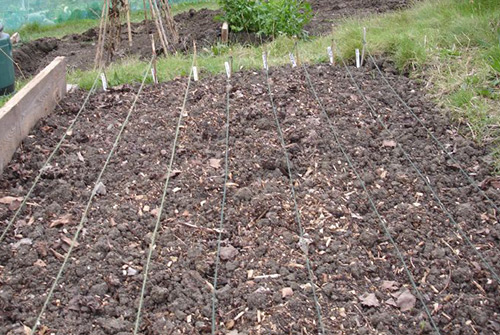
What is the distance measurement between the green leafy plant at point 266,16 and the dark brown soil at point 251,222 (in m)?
2.16

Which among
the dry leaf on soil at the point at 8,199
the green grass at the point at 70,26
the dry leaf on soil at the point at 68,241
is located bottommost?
the green grass at the point at 70,26

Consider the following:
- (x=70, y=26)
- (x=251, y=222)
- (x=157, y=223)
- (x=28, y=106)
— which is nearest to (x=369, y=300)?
(x=251, y=222)

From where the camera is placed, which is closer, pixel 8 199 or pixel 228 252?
pixel 228 252

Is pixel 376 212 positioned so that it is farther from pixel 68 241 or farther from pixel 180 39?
pixel 180 39

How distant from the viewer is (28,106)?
13.3ft

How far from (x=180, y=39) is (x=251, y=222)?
13.5 ft

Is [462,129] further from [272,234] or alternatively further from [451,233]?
[272,234]

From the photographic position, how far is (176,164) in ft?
11.9

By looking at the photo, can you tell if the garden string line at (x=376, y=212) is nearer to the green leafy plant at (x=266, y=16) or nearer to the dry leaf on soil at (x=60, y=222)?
the dry leaf on soil at (x=60, y=222)

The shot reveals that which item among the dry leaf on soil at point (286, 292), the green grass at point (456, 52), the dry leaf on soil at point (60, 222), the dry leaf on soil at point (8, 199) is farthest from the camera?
the green grass at point (456, 52)

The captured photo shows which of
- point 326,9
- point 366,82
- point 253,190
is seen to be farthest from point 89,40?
point 253,190

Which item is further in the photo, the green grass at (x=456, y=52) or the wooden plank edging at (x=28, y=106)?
the green grass at (x=456, y=52)

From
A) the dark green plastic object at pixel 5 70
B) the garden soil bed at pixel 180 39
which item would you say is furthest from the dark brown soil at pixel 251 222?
the garden soil bed at pixel 180 39

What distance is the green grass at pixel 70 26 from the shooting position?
9258 millimetres
